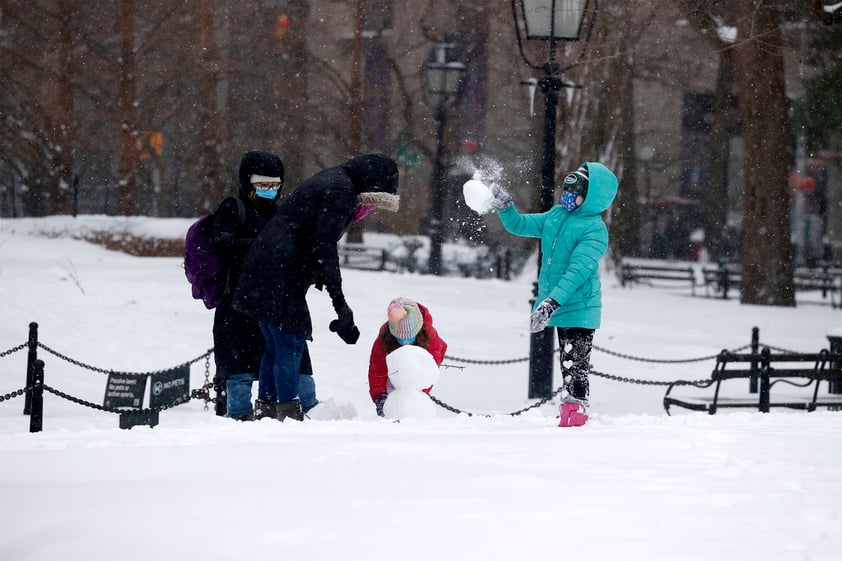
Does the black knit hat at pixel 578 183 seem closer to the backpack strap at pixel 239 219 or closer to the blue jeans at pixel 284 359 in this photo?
the blue jeans at pixel 284 359

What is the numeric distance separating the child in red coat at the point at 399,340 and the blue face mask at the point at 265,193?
1033mm

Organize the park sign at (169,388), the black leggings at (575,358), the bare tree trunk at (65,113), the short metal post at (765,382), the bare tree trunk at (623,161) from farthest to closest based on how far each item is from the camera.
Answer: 1. the bare tree trunk at (65,113)
2. the bare tree trunk at (623,161)
3. the short metal post at (765,382)
4. the park sign at (169,388)
5. the black leggings at (575,358)

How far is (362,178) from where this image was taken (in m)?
6.81

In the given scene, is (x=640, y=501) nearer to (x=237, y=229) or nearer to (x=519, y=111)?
(x=237, y=229)

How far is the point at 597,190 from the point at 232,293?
237 cm

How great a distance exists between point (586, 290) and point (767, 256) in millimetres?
16102

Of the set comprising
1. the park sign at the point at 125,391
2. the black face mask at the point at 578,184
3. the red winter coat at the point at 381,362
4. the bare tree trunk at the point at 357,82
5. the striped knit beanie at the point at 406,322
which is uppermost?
the bare tree trunk at the point at 357,82

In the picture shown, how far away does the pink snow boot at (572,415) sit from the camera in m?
6.84

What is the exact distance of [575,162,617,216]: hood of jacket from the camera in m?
7.04

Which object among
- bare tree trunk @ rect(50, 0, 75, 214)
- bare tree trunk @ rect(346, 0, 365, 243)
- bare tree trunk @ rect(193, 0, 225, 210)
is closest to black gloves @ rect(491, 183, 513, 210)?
bare tree trunk @ rect(193, 0, 225, 210)

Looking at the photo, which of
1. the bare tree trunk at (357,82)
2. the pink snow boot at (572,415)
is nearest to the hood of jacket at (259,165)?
the pink snow boot at (572,415)

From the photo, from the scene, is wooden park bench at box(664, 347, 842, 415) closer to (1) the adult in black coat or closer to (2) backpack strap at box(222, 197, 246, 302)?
(1) the adult in black coat

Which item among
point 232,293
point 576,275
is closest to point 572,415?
point 576,275

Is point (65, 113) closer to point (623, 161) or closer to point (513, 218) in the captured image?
point (623, 161)
